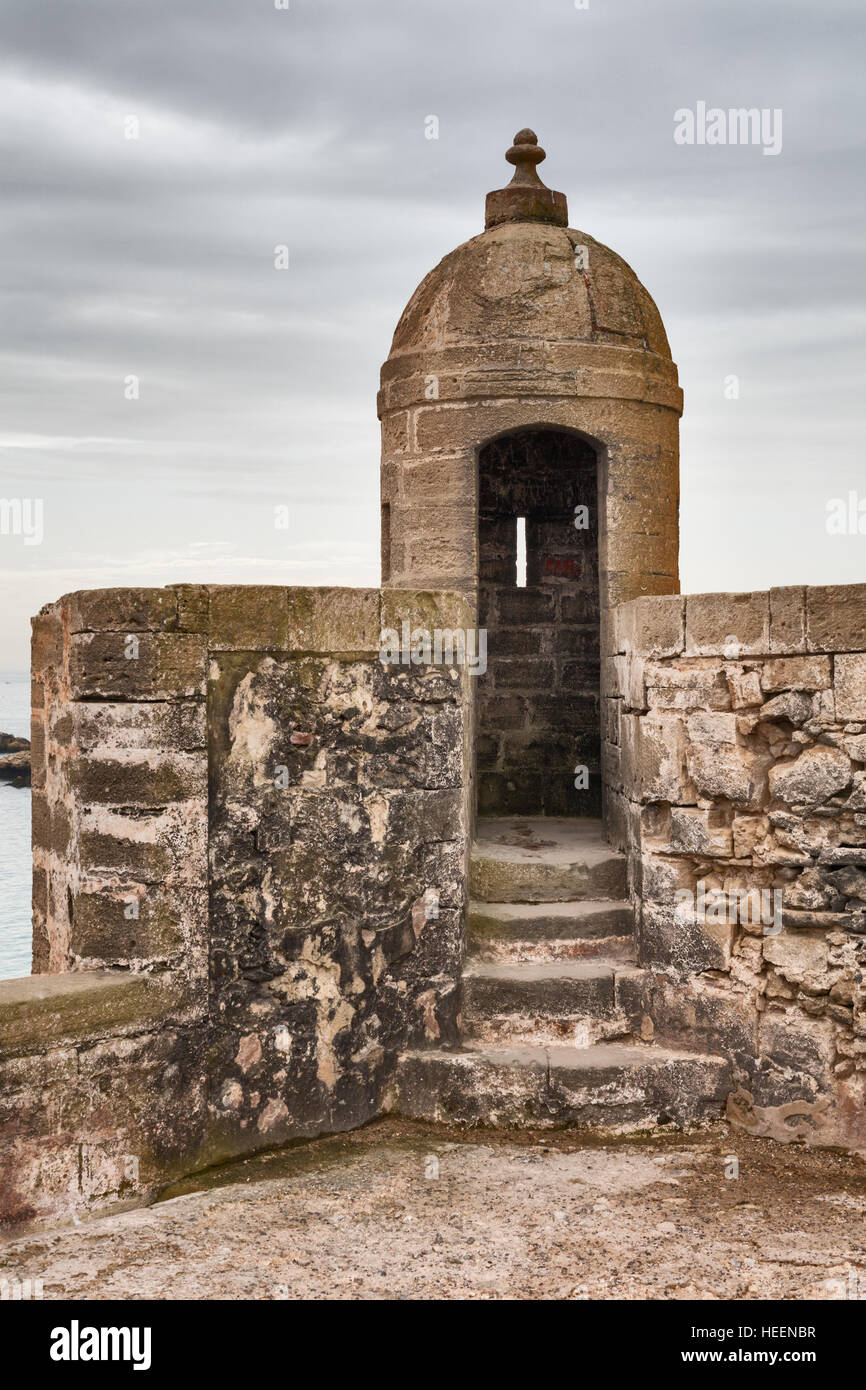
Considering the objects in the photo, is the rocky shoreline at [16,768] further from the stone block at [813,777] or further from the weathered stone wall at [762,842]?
the stone block at [813,777]

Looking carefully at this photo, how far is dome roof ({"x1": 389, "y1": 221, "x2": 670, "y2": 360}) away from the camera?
664 cm

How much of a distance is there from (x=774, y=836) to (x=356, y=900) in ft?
5.70

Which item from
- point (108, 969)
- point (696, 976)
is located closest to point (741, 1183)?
point (696, 976)

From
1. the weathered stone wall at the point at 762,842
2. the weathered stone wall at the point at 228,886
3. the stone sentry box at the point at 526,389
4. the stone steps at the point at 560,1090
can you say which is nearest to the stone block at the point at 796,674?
the weathered stone wall at the point at 762,842

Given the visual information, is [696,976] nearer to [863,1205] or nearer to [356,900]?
[863,1205]

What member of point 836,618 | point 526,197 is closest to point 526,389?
point 526,197

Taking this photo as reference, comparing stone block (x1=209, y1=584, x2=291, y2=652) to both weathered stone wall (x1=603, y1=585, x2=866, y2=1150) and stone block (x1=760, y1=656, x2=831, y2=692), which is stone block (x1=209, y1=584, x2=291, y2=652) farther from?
stone block (x1=760, y1=656, x2=831, y2=692)

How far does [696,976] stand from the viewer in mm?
5180

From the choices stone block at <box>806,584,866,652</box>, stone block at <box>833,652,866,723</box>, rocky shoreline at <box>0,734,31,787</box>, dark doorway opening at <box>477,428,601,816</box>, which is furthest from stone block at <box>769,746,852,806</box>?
rocky shoreline at <box>0,734,31,787</box>

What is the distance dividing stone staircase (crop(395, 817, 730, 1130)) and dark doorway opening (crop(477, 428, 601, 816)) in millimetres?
2570

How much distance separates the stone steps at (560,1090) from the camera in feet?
16.7

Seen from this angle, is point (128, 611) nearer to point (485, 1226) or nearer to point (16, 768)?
point (485, 1226)

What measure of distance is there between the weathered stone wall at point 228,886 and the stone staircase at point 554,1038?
0.61 ft

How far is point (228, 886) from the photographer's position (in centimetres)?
462
